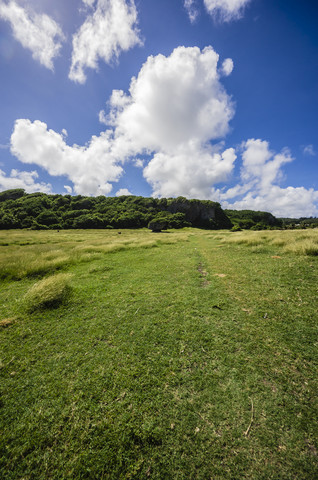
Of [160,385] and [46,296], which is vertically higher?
[46,296]

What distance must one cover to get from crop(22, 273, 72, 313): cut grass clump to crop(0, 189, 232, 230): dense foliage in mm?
57477

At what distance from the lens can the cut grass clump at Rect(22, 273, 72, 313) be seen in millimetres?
6684

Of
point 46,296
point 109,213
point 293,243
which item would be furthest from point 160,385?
point 109,213

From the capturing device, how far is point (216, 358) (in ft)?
14.0

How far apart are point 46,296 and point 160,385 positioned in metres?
5.81

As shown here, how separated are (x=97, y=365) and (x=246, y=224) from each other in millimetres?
102230

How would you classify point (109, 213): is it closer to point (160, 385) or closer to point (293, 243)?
point (293, 243)

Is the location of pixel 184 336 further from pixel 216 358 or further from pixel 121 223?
pixel 121 223

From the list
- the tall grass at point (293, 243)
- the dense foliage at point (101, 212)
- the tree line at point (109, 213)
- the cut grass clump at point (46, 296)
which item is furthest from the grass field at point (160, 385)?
the dense foliage at point (101, 212)

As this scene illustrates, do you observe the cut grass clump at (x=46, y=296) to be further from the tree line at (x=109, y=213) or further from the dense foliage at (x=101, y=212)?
the dense foliage at (x=101, y=212)

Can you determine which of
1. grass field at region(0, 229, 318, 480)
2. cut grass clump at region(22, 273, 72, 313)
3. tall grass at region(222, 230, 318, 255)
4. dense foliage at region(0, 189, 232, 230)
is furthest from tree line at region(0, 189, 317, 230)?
grass field at region(0, 229, 318, 480)

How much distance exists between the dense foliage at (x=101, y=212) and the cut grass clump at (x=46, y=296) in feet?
189

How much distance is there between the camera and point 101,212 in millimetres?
103938

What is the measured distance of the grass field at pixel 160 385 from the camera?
2543mm
